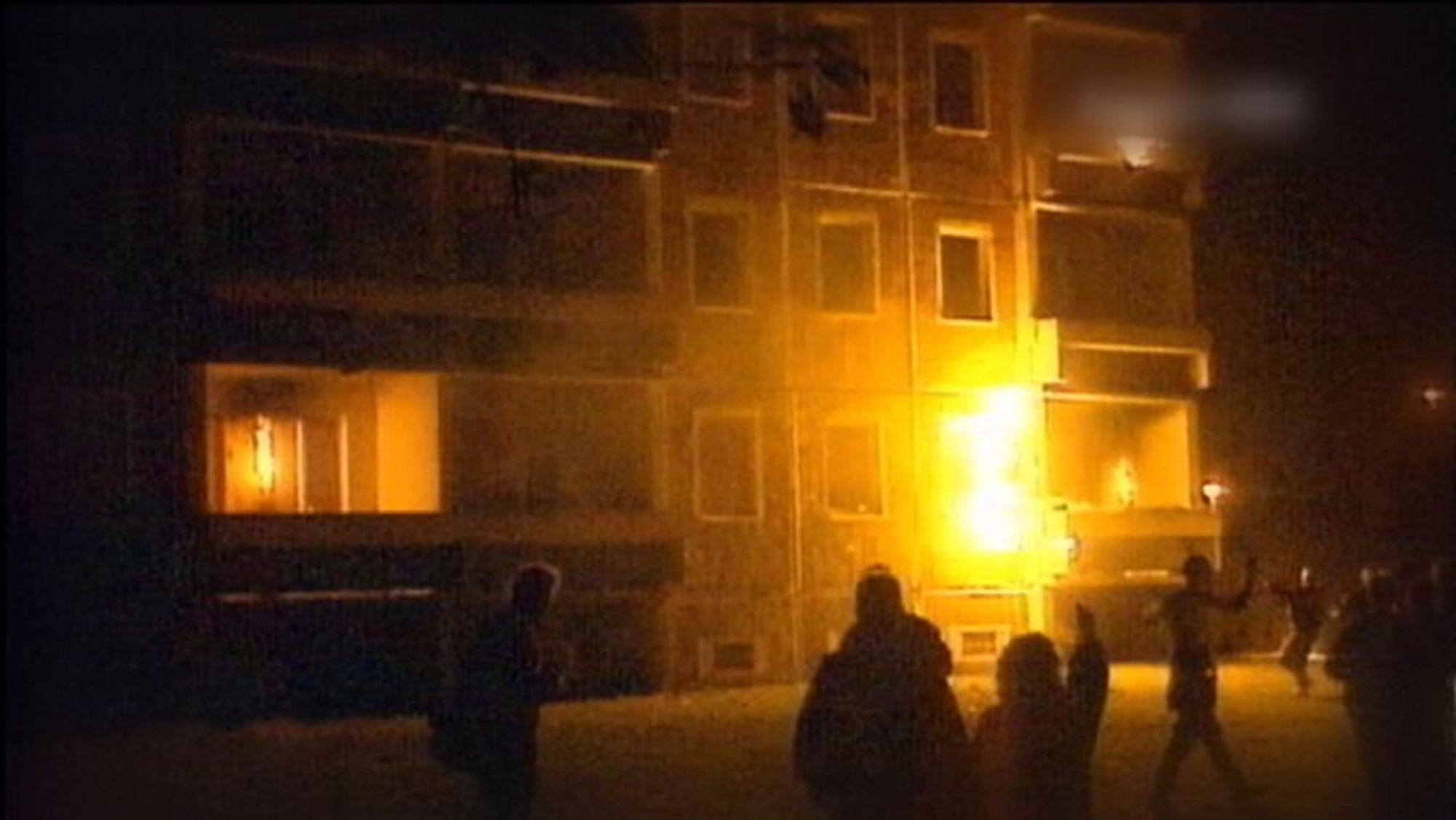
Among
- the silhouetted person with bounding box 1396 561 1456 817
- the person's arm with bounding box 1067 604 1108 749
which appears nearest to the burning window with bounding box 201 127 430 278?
→ the person's arm with bounding box 1067 604 1108 749

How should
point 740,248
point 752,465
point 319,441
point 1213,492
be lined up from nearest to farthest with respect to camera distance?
point 319,441 < point 1213,492 < point 740,248 < point 752,465

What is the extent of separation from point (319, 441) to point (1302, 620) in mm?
8896

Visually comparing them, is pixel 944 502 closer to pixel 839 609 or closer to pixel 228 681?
pixel 839 609

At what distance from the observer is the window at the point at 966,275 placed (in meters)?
24.7

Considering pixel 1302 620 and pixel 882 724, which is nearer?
pixel 882 724

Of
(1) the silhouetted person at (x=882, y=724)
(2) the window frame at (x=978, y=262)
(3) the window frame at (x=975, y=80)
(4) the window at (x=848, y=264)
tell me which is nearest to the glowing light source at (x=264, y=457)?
(4) the window at (x=848, y=264)

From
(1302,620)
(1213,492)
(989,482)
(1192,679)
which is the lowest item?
(1302,620)

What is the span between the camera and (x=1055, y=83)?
833 inches

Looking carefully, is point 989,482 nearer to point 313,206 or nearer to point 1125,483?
point 1125,483

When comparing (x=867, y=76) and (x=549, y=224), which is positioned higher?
(x=867, y=76)

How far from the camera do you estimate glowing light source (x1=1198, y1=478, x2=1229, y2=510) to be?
21.9 meters

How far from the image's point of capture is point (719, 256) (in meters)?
23.4

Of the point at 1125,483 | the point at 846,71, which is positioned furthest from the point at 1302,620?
the point at 846,71

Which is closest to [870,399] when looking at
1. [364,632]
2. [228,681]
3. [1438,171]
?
[364,632]
